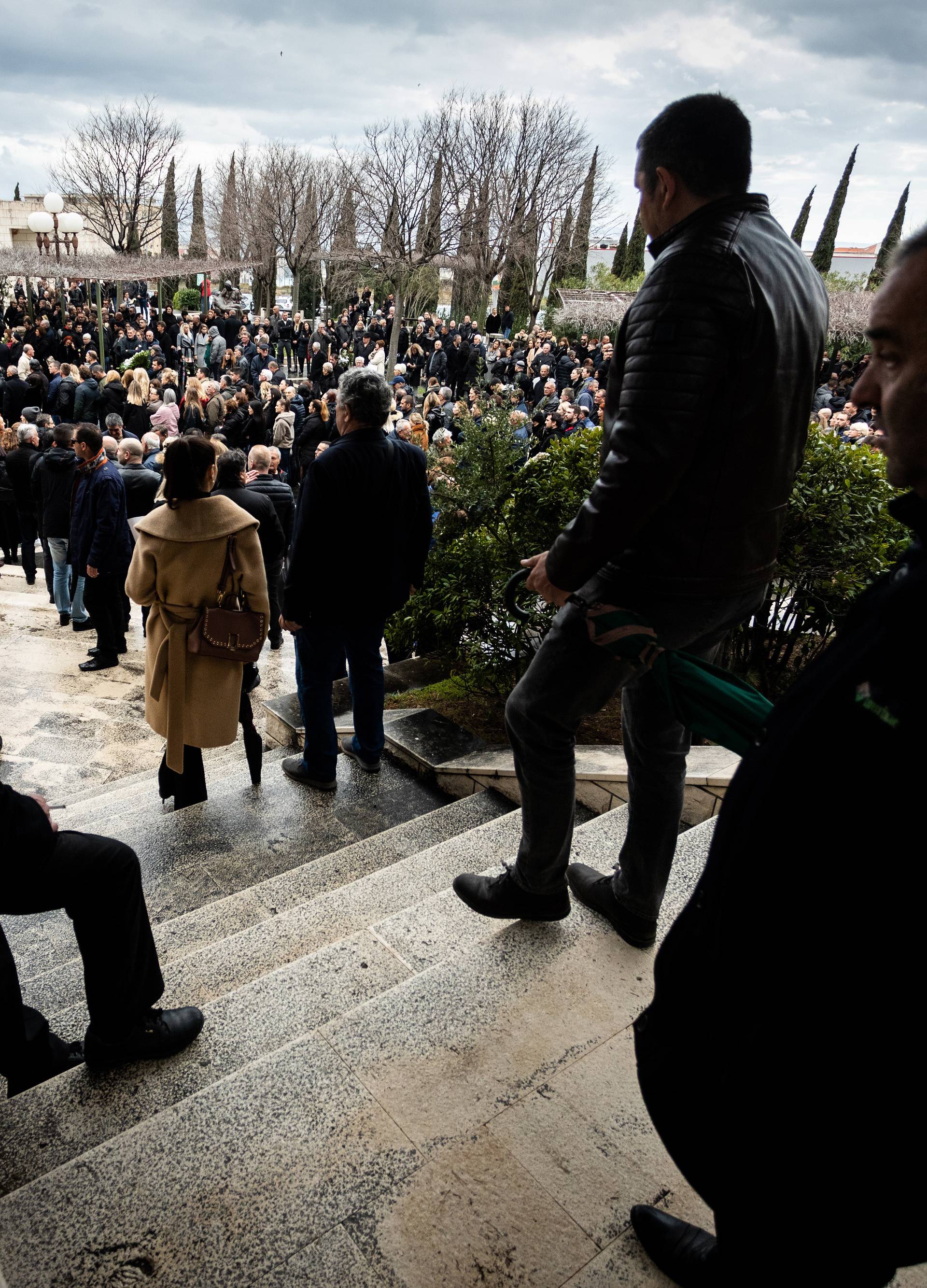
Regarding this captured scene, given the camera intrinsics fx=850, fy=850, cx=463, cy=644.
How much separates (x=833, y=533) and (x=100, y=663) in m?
5.86

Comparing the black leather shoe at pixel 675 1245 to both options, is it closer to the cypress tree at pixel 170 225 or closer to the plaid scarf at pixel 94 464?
the plaid scarf at pixel 94 464

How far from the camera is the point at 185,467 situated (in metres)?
3.79

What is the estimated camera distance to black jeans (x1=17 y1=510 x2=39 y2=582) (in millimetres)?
9477

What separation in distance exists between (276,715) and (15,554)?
26.2ft

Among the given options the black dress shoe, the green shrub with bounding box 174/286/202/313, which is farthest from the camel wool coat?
the green shrub with bounding box 174/286/202/313

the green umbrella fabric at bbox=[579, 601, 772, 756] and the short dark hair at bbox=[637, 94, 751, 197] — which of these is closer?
the green umbrella fabric at bbox=[579, 601, 772, 756]

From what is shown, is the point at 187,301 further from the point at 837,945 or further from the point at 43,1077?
the point at 837,945

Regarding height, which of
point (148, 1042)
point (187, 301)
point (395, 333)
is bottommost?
point (148, 1042)

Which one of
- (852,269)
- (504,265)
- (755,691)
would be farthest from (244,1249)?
(852,269)

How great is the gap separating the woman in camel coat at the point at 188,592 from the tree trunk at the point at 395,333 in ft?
63.1

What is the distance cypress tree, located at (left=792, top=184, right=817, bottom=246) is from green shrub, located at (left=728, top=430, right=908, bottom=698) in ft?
144

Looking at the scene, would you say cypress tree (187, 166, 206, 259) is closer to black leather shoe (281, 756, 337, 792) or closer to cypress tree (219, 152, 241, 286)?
cypress tree (219, 152, 241, 286)

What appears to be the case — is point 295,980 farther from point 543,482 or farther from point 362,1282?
point 543,482

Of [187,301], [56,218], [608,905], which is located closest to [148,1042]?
[608,905]
